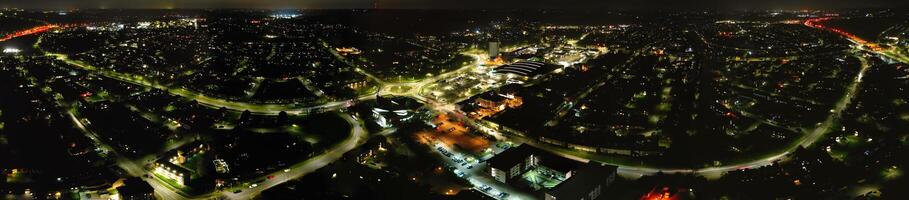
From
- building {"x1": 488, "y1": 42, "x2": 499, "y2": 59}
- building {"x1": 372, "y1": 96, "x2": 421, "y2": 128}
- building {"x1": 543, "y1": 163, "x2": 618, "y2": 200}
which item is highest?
building {"x1": 488, "y1": 42, "x2": 499, "y2": 59}

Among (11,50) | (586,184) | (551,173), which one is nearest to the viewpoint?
(586,184)

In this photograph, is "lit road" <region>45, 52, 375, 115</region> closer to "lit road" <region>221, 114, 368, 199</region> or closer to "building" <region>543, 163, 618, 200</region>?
"lit road" <region>221, 114, 368, 199</region>

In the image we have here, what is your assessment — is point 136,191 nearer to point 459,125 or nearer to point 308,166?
point 308,166

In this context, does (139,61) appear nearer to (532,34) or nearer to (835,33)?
(532,34)

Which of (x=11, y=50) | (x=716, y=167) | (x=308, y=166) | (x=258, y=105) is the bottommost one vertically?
(x=308, y=166)

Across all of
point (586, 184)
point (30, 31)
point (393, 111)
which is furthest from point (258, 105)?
point (30, 31)

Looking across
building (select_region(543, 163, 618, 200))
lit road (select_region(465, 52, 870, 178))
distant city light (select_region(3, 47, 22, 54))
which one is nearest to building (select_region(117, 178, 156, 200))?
building (select_region(543, 163, 618, 200))

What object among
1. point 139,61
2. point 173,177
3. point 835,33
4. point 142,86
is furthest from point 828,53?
point 139,61
